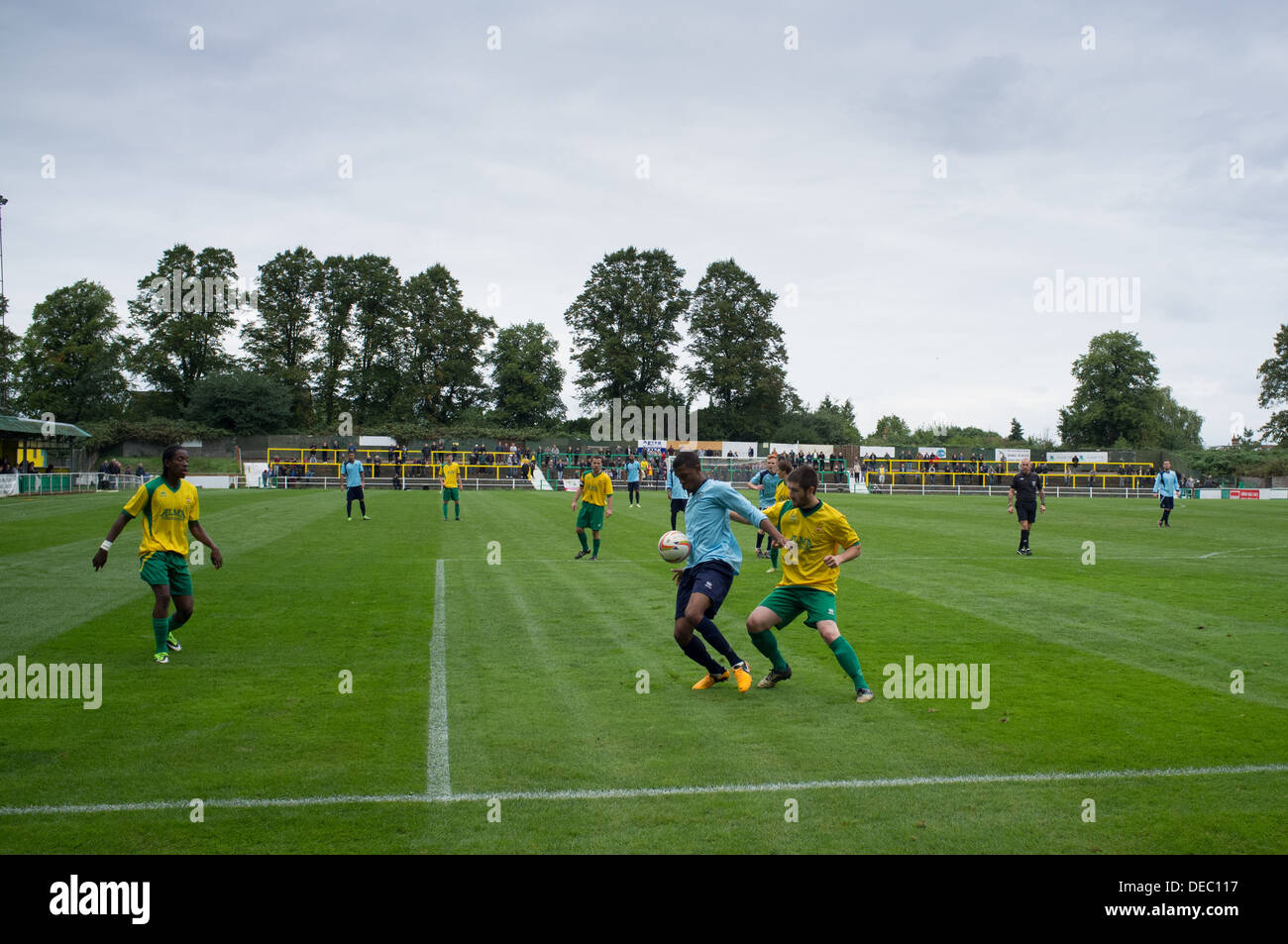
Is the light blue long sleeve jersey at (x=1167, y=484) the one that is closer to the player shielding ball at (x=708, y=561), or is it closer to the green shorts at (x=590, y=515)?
the green shorts at (x=590, y=515)

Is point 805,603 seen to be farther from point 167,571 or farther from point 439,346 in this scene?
point 439,346

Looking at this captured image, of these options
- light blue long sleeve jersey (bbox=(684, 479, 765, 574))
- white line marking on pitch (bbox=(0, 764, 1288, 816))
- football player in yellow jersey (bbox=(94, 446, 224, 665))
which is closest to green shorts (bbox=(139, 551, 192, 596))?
football player in yellow jersey (bbox=(94, 446, 224, 665))

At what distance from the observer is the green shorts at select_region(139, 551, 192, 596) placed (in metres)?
8.58

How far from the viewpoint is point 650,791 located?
532cm

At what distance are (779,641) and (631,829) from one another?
546cm

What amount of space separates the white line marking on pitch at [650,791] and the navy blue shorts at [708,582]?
2.29 m

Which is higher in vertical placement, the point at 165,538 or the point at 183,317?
the point at 183,317

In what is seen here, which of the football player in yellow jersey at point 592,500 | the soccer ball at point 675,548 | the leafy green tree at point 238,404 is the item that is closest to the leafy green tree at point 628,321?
the leafy green tree at point 238,404

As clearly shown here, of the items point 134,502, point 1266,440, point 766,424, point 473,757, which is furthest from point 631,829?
point 1266,440

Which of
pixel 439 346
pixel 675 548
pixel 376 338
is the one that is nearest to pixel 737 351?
pixel 439 346

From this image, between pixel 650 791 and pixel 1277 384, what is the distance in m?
112

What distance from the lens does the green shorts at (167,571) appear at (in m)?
8.58

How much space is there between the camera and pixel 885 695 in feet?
25.2

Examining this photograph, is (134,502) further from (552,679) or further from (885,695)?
(885,695)
